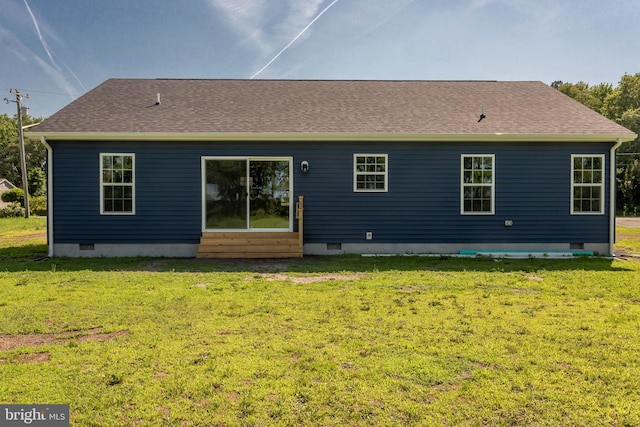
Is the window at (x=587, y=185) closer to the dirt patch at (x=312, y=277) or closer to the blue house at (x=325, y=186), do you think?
the blue house at (x=325, y=186)

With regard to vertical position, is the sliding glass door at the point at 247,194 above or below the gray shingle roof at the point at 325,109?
below

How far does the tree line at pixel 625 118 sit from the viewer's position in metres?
30.9

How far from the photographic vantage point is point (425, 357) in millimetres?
3459

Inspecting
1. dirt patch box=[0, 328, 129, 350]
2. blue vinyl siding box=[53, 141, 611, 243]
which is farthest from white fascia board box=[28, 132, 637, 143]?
dirt patch box=[0, 328, 129, 350]

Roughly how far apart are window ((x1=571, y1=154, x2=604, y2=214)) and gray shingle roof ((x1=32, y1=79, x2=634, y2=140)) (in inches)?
31.6

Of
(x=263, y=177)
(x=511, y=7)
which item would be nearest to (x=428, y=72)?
(x=511, y=7)

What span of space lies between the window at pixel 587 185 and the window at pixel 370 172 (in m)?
4.83

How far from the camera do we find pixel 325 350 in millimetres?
3633

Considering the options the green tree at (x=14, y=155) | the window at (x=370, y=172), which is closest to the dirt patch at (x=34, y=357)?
the window at (x=370, y=172)

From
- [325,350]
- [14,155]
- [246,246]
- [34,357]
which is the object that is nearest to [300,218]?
[246,246]

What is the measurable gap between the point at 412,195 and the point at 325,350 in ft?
22.8

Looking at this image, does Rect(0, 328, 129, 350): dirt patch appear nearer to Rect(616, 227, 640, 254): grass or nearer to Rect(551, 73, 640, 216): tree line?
Rect(616, 227, 640, 254): grass

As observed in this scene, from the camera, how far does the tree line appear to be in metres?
30.9

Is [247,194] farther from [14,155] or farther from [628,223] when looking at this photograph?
[14,155]
